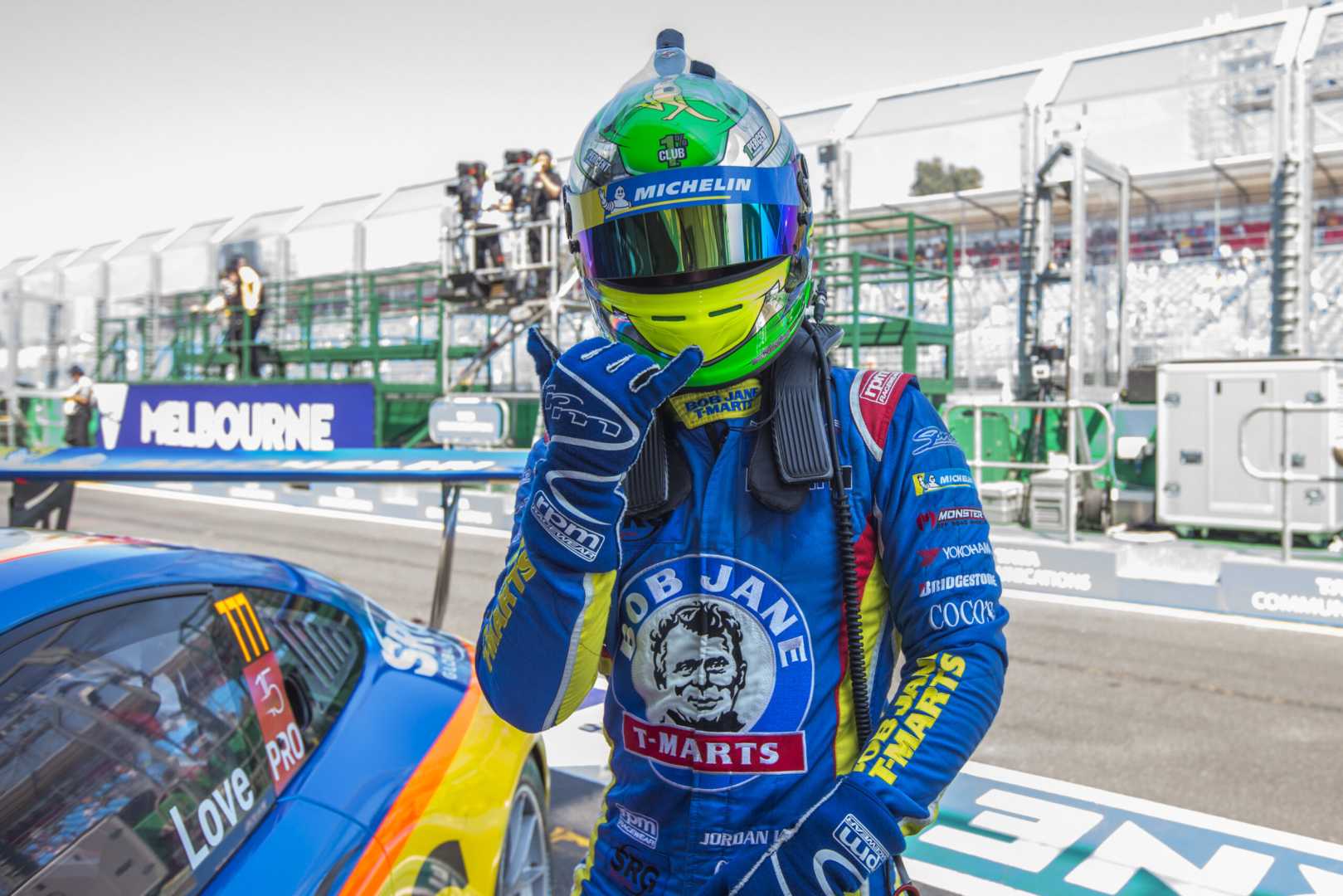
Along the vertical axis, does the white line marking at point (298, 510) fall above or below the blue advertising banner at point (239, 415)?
below

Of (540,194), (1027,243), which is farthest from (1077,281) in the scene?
(540,194)

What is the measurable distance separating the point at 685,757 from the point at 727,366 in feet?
1.85

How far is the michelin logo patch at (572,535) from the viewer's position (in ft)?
4.47

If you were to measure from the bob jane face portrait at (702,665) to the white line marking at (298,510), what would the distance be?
10.6 metres

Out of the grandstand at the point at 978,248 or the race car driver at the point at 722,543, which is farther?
the grandstand at the point at 978,248

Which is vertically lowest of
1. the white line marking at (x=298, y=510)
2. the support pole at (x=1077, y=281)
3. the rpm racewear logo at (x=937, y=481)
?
the white line marking at (x=298, y=510)

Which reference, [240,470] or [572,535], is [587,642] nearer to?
[572,535]

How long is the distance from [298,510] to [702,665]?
47.7ft

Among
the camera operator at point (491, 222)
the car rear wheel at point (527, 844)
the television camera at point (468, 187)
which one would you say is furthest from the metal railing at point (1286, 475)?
the television camera at point (468, 187)

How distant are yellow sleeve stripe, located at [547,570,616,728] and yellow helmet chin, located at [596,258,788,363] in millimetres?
363

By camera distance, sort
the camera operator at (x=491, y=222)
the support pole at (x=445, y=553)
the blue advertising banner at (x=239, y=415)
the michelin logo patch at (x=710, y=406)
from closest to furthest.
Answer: the michelin logo patch at (x=710, y=406) < the support pole at (x=445, y=553) < the camera operator at (x=491, y=222) < the blue advertising banner at (x=239, y=415)

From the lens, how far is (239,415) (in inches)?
653

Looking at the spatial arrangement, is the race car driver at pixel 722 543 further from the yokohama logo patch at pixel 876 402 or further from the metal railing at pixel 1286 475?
the metal railing at pixel 1286 475

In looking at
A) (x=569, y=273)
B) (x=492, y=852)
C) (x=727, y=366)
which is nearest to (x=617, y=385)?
(x=727, y=366)
